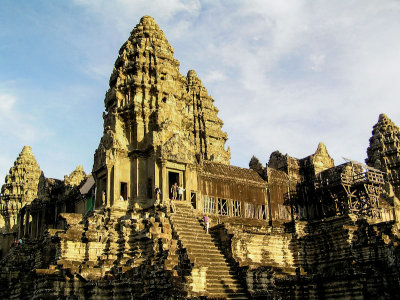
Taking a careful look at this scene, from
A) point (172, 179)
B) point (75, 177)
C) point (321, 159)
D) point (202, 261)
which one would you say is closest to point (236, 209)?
point (172, 179)

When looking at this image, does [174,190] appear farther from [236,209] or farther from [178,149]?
[236,209]

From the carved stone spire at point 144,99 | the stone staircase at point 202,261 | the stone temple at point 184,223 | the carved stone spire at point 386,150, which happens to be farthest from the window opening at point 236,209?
the carved stone spire at point 386,150

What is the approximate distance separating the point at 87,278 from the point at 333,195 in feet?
71.5

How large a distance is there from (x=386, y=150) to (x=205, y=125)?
26288 millimetres

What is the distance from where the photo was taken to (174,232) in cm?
2509

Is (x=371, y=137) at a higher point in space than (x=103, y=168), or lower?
higher

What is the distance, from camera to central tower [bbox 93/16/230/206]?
1163 inches

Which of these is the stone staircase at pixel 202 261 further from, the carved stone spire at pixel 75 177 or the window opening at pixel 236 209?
the carved stone spire at pixel 75 177

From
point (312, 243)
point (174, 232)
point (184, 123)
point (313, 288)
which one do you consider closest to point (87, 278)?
point (174, 232)

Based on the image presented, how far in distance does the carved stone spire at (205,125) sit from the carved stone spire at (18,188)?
2664cm

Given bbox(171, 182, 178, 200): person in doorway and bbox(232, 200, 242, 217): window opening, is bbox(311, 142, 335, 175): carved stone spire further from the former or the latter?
bbox(171, 182, 178, 200): person in doorway

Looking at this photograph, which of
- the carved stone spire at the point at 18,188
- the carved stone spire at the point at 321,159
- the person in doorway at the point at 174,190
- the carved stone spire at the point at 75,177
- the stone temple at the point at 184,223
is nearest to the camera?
the stone temple at the point at 184,223

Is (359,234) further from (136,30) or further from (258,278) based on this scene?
(136,30)

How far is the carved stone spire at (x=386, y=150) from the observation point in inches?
2422
